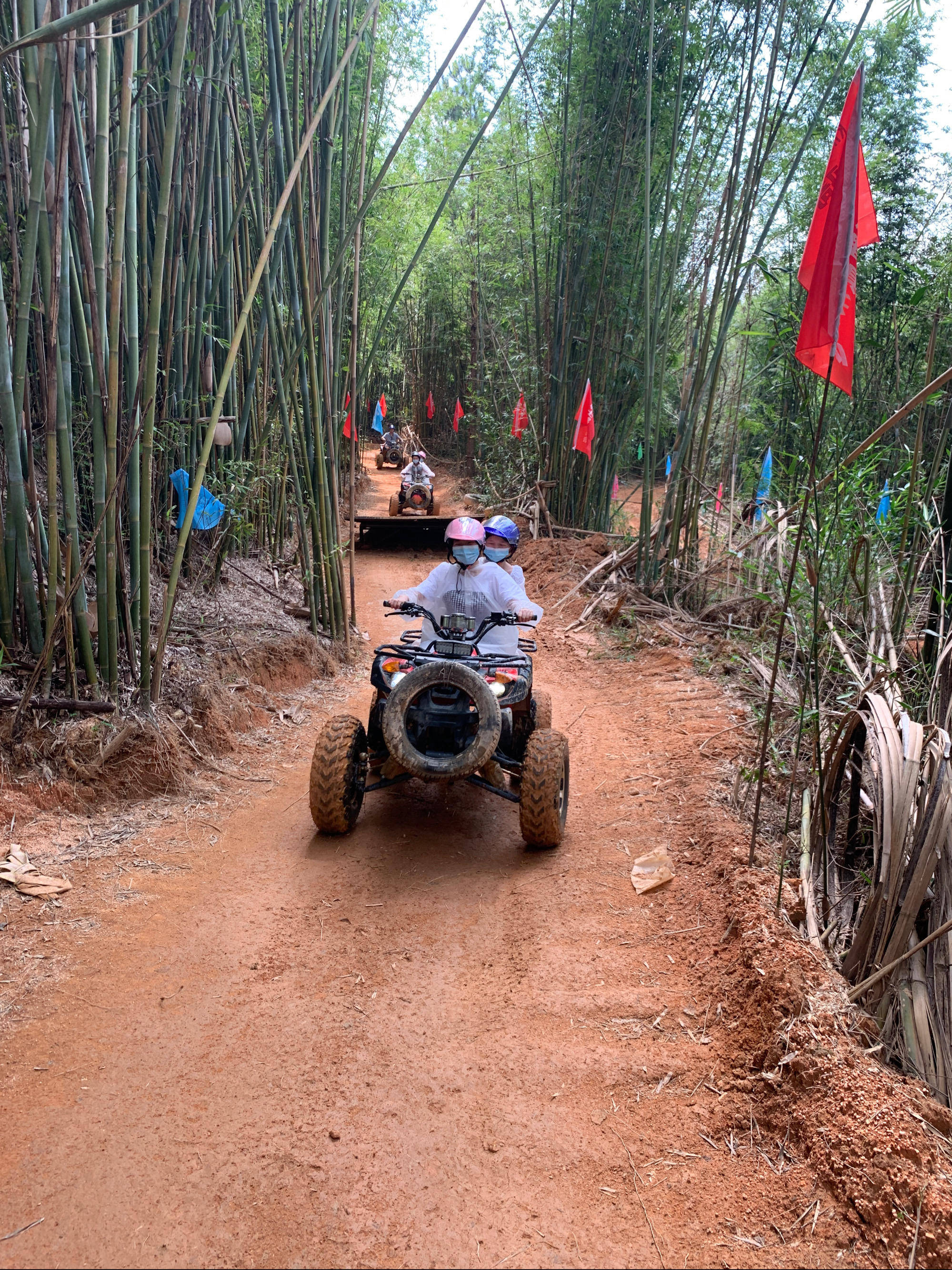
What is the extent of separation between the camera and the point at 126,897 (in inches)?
102

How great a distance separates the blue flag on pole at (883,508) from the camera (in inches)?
113

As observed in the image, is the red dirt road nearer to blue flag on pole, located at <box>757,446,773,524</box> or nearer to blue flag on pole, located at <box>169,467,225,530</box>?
blue flag on pole, located at <box>169,467,225,530</box>

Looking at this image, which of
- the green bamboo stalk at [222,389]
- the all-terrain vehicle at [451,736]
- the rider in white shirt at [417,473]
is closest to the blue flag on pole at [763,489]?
the all-terrain vehicle at [451,736]

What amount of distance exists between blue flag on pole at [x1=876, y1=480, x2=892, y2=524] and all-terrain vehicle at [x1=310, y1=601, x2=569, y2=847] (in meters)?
1.32

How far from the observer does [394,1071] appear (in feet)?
6.30

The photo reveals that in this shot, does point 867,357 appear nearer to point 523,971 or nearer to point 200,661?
point 200,661

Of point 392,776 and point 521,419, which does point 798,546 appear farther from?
point 521,419

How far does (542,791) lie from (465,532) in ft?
4.02

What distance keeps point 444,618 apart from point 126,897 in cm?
148

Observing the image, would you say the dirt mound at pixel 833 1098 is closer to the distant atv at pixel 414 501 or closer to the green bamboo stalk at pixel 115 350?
the green bamboo stalk at pixel 115 350

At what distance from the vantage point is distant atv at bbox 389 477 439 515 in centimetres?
1127

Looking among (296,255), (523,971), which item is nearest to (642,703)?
A: (523,971)

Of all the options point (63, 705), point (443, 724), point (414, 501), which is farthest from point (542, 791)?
point (414, 501)

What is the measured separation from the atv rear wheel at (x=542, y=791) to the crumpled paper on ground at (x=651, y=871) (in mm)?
305
